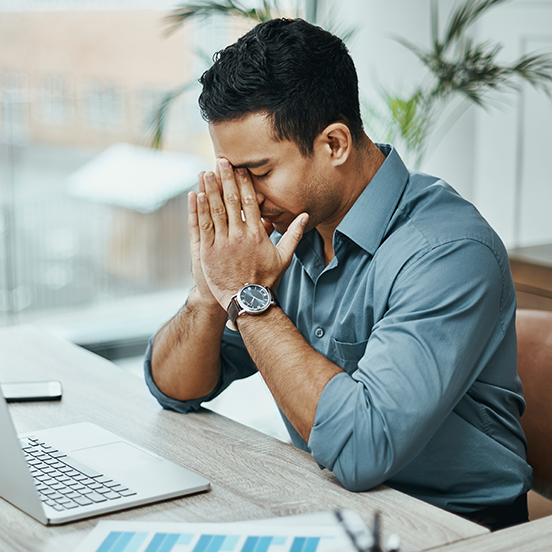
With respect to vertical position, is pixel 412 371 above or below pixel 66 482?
above

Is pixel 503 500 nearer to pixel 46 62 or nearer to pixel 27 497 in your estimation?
pixel 27 497

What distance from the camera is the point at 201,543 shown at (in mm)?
773

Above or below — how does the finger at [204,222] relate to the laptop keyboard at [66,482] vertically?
above

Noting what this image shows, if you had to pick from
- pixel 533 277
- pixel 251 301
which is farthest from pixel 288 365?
pixel 533 277

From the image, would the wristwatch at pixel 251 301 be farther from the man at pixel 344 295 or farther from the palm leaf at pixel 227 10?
the palm leaf at pixel 227 10

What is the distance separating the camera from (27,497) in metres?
0.85

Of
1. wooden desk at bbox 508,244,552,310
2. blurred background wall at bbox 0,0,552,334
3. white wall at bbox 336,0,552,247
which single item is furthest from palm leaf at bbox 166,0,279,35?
wooden desk at bbox 508,244,552,310

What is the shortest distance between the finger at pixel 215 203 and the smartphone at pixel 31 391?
424 mm

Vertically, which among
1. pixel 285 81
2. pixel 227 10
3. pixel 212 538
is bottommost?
pixel 212 538

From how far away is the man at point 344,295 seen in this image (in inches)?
38.7

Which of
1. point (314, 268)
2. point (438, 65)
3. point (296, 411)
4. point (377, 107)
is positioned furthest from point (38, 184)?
point (296, 411)

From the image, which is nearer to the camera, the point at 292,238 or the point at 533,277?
the point at 292,238

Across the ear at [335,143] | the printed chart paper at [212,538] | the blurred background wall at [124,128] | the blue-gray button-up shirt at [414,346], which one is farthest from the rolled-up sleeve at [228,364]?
the blurred background wall at [124,128]

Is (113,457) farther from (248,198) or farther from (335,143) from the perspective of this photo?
(335,143)
